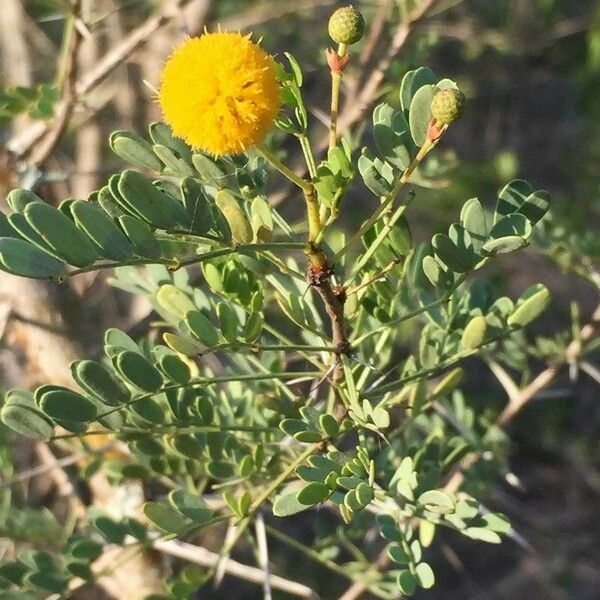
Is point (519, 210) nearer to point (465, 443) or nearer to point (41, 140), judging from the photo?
point (465, 443)

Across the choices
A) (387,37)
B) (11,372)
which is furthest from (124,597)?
(387,37)

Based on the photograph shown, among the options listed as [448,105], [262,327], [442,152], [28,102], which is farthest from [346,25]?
[442,152]

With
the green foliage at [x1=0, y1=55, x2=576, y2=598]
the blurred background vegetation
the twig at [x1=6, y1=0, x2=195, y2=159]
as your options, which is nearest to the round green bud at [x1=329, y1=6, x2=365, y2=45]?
the green foliage at [x1=0, y1=55, x2=576, y2=598]

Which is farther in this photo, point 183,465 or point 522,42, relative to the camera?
point 522,42

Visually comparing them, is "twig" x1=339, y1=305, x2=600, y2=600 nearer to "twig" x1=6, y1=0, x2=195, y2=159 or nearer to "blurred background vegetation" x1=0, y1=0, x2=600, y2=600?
"blurred background vegetation" x1=0, y1=0, x2=600, y2=600

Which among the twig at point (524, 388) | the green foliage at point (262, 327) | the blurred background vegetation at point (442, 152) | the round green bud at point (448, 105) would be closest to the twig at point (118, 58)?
the blurred background vegetation at point (442, 152)

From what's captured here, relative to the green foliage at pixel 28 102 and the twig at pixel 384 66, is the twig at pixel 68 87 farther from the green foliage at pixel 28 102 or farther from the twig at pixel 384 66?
the twig at pixel 384 66
